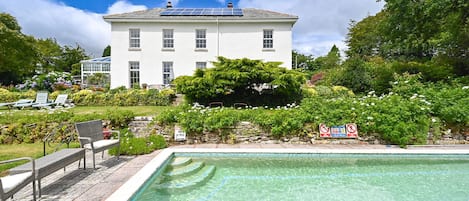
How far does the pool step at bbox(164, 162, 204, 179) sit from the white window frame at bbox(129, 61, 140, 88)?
49.0 ft

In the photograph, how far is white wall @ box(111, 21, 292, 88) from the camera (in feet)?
61.3

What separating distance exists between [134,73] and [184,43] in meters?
4.27

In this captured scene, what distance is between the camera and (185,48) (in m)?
18.9

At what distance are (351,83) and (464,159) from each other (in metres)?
9.35

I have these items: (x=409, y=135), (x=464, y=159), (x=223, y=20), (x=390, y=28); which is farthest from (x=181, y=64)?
(x=464, y=159)

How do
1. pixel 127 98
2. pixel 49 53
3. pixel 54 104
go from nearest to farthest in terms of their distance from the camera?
pixel 54 104
pixel 127 98
pixel 49 53

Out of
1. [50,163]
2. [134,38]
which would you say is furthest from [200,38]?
[50,163]

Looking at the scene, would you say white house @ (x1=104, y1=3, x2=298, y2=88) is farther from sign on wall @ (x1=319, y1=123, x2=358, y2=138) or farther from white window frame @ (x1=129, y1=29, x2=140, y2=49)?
sign on wall @ (x1=319, y1=123, x2=358, y2=138)

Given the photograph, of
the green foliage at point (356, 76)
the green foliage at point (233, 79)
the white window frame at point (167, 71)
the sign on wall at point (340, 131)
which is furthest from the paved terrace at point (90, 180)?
the white window frame at point (167, 71)

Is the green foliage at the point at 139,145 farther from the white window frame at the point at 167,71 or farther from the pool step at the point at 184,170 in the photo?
the white window frame at the point at 167,71

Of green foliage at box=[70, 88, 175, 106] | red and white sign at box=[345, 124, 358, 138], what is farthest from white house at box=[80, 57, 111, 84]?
red and white sign at box=[345, 124, 358, 138]

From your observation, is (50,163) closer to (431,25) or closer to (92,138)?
(92,138)

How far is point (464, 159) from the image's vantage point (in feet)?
20.8

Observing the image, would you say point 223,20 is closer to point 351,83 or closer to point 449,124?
point 351,83
